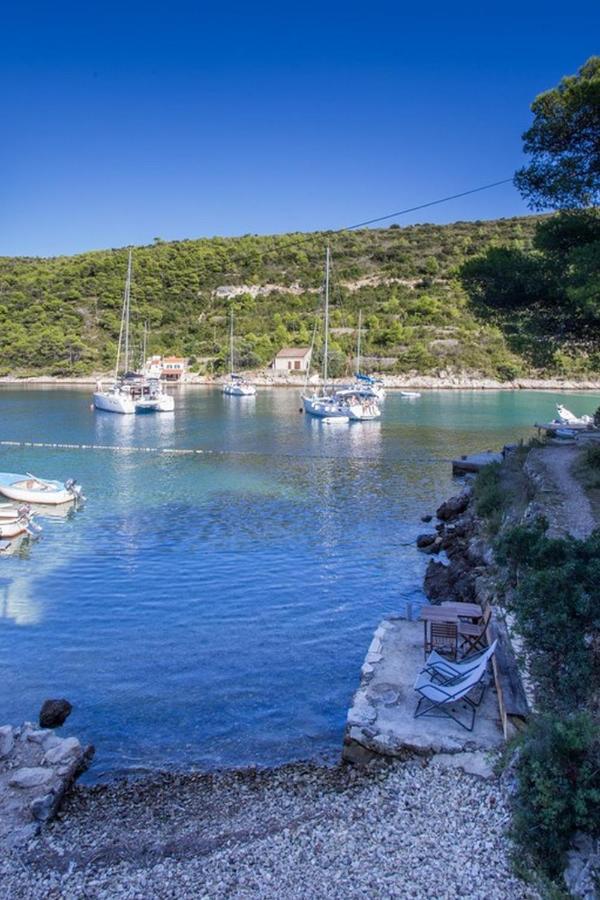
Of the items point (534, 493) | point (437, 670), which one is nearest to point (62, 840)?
point (437, 670)

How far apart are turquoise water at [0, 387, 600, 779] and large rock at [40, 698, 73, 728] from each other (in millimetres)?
148

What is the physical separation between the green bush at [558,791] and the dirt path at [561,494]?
10.3ft

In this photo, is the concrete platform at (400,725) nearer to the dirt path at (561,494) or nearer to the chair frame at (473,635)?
the chair frame at (473,635)

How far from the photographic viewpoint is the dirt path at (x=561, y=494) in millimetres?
11203

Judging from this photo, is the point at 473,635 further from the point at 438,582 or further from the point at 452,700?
the point at 438,582

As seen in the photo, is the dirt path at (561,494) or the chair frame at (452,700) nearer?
the chair frame at (452,700)

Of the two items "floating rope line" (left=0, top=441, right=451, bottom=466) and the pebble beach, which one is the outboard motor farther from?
the pebble beach

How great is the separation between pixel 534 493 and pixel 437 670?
6.98 m

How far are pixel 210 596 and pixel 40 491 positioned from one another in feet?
35.6

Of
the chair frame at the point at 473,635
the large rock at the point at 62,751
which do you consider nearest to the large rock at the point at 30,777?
the large rock at the point at 62,751

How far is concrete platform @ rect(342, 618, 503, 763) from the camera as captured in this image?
7.12 meters

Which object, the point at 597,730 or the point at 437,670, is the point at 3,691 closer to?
Result: the point at 437,670

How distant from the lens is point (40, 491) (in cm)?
2216

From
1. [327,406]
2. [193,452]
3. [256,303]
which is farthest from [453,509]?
[256,303]
